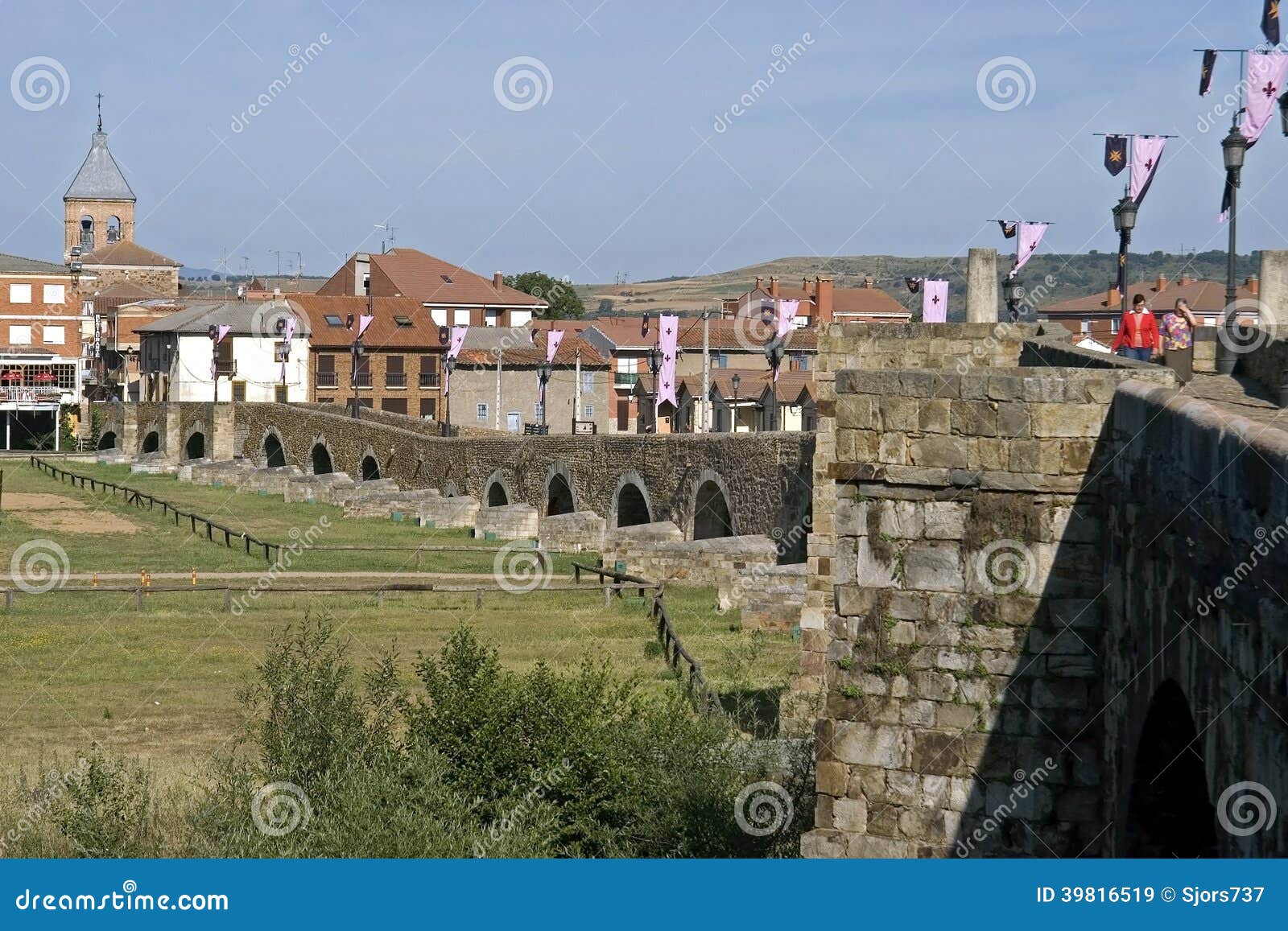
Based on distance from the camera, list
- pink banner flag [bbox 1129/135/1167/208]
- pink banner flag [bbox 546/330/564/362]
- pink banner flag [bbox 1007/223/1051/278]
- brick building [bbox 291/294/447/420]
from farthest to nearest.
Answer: brick building [bbox 291/294/447/420]
pink banner flag [bbox 546/330/564/362]
pink banner flag [bbox 1007/223/1051/278]
pink banner flag [bbox 1129/135/1167/208]

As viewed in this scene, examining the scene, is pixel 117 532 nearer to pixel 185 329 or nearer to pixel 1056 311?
pixel 185 329

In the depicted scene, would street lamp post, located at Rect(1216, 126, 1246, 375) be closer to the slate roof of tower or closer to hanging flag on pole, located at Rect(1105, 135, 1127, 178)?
hanging flag on pole, located at Rect(1105, 135, 1127, 178)

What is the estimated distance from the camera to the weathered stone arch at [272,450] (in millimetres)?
64750

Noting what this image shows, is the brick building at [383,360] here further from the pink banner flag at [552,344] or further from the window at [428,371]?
the pink banner flag at [552,344]

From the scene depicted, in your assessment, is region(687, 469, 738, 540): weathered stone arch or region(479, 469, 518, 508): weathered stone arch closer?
region(687, 469, 738, 540): weathered stone arch

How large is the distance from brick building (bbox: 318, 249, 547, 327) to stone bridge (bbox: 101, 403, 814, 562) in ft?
55.9

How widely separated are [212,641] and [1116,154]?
45.6 feet

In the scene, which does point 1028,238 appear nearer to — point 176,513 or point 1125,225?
point 1125,225

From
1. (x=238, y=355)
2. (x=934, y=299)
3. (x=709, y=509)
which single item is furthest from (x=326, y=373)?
(x=934, y=299)

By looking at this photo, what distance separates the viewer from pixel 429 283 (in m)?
88.6

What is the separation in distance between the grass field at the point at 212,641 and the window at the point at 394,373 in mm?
37710

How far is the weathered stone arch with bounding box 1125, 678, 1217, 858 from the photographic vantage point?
6883 millimetres

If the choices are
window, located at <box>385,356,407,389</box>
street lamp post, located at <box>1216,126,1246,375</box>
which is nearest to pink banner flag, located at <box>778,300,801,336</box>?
street lamp post, located at <box>1216,126,1246,375</box>

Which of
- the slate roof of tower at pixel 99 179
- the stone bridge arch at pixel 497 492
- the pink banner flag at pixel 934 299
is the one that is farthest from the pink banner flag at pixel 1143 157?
the slate roof of tower at pixel 99 179
